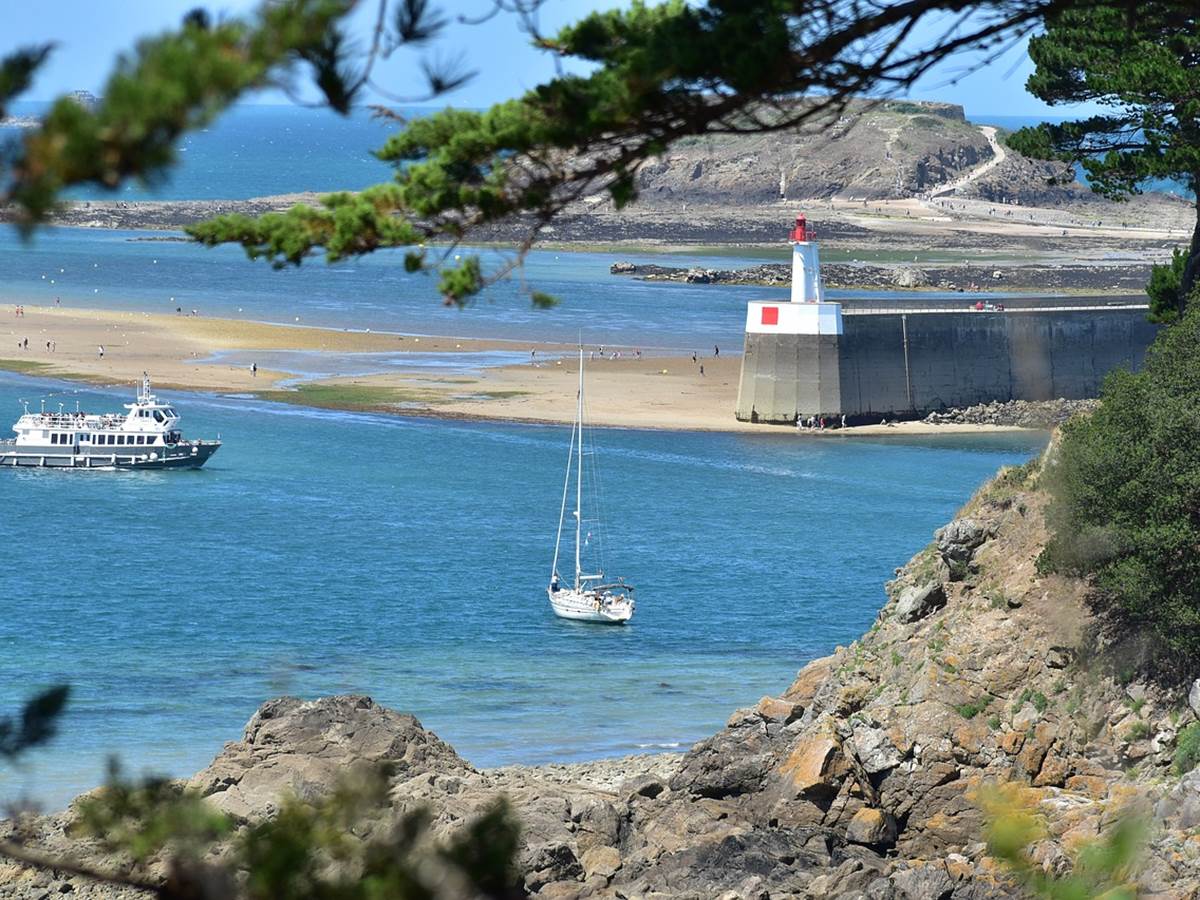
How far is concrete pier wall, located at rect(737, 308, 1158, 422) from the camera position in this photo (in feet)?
203

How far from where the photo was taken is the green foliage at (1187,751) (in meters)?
17.9

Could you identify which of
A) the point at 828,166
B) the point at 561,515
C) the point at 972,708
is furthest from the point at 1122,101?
the point at 828,166

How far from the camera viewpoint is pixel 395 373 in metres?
70.6

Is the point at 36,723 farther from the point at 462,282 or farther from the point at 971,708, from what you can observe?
the point at 971,708

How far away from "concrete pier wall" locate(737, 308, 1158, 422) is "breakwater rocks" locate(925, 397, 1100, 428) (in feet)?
1.38

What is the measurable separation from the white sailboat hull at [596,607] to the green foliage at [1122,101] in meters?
13.4

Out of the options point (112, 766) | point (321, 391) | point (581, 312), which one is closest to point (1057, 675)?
point (112, 766)

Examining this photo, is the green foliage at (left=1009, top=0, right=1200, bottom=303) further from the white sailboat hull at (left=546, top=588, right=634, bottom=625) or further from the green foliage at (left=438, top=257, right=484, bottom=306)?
the white sailboat hull at (left=546, top=588, right=634, bottom=625)

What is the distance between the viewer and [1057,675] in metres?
20.0

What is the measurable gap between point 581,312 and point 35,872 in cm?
7336

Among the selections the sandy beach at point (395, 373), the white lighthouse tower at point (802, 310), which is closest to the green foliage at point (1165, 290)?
the white lighthouse tower at point (802, 310)

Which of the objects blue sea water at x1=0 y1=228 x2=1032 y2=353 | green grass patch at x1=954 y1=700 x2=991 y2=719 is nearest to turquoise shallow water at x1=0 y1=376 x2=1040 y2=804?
green grass patch at x1=954 y1=700 x2=991 y2=719

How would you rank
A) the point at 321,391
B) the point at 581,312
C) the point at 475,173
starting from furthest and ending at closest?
the point at 581,312, the point at 321,391, the point at 475,173

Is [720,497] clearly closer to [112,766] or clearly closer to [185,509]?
[185,509]
